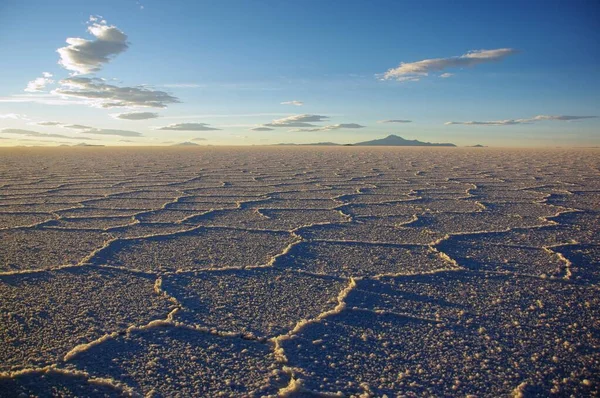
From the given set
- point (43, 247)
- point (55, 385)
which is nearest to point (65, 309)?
point (55, 385)

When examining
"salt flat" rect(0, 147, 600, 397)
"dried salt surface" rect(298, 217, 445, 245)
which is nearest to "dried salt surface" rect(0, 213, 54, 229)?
"salt flat" rect(0, 147, 600, 397)

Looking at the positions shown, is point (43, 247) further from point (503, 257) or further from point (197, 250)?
point (503, 257)

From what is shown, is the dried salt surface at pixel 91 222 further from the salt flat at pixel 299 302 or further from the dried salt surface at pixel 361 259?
the dried salt surface at pixel 361 259

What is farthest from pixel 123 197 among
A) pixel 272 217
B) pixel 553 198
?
pixel 553 198

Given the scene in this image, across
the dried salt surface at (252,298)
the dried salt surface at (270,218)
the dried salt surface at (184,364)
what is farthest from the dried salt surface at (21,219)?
the dried salt surface at (184,364)

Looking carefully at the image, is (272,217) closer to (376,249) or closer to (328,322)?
(376,249)

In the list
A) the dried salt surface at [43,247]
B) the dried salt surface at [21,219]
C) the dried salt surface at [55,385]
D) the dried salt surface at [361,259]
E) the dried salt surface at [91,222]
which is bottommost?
→ the dried salt surface at [55,385]
